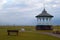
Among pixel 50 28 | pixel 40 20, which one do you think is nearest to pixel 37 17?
pixel 40 20

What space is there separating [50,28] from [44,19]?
3.08 metres

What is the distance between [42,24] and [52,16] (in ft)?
10.3

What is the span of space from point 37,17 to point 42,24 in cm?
207

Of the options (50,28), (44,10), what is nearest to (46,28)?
(50,28)

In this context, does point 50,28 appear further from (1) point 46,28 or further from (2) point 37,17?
(2) point 37,17

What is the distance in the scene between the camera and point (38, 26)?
162 ft

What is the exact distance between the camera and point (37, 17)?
160 feet

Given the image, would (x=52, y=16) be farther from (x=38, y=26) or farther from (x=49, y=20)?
(x=38, y=26)

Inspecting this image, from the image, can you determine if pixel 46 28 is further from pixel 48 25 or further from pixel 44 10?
pixel 44 10

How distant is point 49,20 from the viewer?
4797 cm

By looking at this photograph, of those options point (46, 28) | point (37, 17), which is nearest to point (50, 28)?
point (46, 28)

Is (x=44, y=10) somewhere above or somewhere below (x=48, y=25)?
above

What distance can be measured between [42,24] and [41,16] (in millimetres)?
2017

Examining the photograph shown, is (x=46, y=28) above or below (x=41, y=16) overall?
below
